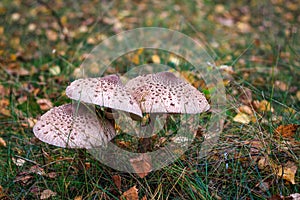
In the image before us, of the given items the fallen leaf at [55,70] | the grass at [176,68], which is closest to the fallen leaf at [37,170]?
the grass at [176,68]

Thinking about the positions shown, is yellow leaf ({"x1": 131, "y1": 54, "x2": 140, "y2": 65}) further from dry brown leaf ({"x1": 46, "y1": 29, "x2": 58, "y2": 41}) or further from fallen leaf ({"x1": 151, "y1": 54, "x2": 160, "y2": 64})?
dry brown leaf ({"x1": 46, "y1": 29, "x2": 58, "y2": 41})

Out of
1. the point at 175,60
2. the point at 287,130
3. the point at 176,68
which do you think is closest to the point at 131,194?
the point at 287,130

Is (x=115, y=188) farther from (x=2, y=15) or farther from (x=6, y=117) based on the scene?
(x=2, y=15)

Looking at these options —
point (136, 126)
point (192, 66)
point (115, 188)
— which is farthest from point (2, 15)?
point (115, 188)

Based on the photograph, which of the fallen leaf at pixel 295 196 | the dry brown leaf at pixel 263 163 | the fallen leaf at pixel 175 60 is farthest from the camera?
the fallen leaf at pixel 175 60

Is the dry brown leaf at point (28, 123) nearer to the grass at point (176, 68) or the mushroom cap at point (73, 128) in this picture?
the grass at point (176, 68)
